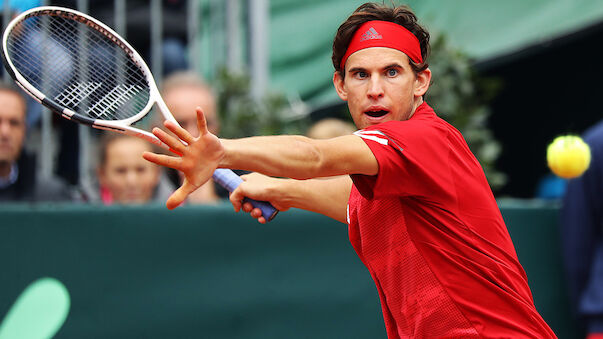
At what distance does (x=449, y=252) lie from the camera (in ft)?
9.11

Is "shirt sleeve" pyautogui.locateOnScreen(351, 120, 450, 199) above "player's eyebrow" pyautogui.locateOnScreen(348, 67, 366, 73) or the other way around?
the other way around

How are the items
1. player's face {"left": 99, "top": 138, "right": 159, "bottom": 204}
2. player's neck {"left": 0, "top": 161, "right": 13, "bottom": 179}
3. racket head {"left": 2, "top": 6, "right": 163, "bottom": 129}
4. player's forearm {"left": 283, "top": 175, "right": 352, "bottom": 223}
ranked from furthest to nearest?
player's face {"left": 99, "top": 138, "right": 159, "bottom": 204} → player's neck {"left": 0, "top": 161, "right": 13, "bottom": 179} → player's forearm {"left": 283, "top": 175, "right": 352, "bottom": 223} → racket head {"left": 2, "top": 6, "right": 163, "bottom": 129}

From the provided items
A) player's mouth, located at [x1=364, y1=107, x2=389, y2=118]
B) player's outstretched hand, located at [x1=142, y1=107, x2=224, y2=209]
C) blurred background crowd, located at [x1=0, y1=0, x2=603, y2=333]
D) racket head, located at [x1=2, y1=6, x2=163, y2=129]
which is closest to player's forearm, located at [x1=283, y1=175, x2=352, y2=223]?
player's mouth, located at [x1=364, y1=107, x2=389, y2=118]

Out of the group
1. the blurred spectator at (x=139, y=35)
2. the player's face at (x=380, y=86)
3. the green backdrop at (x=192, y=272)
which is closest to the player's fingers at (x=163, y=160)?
the player's face at (x=380, y=86)

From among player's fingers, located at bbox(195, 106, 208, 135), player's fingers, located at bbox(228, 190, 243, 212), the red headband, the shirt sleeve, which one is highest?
the red headband

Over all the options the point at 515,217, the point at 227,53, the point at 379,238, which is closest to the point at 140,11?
the point at 227,53

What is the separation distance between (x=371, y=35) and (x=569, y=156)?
6.39ft

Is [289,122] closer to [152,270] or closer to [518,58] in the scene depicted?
[152,270]

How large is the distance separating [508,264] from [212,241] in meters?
2.17

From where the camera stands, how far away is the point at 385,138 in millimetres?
2555

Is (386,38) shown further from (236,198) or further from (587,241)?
(587,241)

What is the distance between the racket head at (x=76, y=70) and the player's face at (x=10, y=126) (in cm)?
17

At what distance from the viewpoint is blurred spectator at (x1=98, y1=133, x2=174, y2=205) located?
5.01m

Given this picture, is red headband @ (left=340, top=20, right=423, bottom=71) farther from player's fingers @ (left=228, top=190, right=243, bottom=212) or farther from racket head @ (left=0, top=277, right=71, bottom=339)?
racket head @ (left=0, top=277, right=71, bottom=339)
